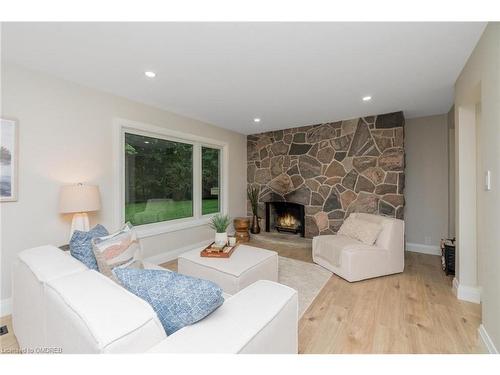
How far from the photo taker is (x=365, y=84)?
2.52 metres

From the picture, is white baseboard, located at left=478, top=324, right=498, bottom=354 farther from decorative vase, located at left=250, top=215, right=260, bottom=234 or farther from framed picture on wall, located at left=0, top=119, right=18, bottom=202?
framed picture on wall, located at left=0, top=119, right=18, bottom=202

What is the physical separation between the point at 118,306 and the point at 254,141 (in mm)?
4562

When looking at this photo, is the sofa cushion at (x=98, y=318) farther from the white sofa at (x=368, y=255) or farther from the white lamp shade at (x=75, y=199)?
the white sofa at (x=368, y=255)

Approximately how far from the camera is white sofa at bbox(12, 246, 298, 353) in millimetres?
759

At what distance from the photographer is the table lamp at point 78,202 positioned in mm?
2180

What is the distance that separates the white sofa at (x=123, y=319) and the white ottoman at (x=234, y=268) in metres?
0.78

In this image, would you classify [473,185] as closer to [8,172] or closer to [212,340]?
[212,340]

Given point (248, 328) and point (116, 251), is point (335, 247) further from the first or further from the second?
point (116, 251)

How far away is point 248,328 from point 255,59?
2051mm

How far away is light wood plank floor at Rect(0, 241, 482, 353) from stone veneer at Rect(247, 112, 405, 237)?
1.40m

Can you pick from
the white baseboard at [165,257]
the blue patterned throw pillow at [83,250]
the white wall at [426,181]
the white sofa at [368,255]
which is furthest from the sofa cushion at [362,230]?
the blue patterned throw pillow at [83,250]

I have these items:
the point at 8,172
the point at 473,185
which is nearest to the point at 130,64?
the point at 8,172

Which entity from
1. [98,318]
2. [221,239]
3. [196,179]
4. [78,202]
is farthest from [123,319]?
[196,179]
